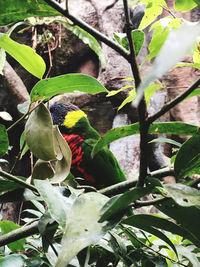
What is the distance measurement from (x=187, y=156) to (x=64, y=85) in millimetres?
216

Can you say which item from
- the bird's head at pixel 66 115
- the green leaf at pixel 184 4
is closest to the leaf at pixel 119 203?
the green leaf at pixel 184 4

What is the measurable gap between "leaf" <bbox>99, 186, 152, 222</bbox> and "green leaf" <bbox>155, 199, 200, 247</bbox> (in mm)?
51

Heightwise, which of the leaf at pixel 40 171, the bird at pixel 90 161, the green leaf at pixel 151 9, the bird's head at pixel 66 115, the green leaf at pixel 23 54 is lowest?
the bird at pixel 90 161

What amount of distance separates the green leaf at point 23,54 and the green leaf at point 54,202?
0.59 feet

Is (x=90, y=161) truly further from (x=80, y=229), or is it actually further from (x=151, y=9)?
(x=80, y=229)

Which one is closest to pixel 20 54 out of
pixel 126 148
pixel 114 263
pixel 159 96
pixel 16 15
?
pixel 16 15

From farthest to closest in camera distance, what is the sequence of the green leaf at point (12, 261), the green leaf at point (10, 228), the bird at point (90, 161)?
1. the bird at point (90, 161)
2. the green leaf at point (10, 228)
3. the green leaf at point (12, 261)

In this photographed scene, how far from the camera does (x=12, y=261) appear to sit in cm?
49

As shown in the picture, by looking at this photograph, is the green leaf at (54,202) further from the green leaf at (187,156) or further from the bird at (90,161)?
the bird at (90,161)

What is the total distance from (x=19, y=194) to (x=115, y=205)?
233mm

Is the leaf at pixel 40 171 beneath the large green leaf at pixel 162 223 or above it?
above

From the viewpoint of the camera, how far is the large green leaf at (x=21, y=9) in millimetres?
353

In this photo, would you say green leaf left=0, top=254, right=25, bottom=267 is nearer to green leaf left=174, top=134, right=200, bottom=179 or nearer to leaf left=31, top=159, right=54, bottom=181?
leaf left=31, top=159, right=54, bottom=181

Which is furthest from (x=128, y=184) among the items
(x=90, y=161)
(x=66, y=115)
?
(x=66, y=115)
